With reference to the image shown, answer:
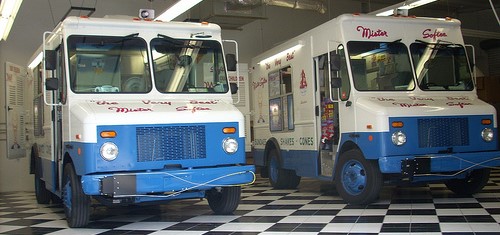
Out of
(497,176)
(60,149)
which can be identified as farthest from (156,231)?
(497,176)

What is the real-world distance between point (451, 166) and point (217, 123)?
9.86 feet

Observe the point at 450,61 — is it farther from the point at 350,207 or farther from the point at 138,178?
the point at 138,178

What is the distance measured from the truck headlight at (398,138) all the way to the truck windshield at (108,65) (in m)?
3.05

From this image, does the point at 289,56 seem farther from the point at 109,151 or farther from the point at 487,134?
the point at 109,151

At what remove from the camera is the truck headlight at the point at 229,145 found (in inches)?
242

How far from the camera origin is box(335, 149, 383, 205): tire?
6.88 m

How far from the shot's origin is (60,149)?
22.4 feet

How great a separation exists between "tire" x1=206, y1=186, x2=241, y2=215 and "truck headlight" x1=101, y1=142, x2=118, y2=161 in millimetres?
1494

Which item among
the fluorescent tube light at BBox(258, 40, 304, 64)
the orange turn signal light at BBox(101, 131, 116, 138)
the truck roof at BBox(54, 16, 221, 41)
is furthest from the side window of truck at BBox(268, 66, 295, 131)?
the orange turn signal light at BBox(101, 131, 116, 138)

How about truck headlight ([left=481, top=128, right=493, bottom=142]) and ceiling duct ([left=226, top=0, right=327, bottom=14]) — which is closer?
truck headlight ([left=481, top=128, right=493, bottom=142])

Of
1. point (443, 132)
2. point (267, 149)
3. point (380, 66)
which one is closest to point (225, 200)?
point (380, 66)

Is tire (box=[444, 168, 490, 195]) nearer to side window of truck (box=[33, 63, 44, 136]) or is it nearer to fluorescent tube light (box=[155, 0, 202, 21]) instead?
fluorescent tube light (box=[155, 0, 202, 21])

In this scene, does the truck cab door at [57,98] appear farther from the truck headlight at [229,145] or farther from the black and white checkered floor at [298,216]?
the truck headlight at [229,145]

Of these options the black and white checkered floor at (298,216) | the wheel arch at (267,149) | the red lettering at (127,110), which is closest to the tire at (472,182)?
the black and white checkered floor at (298,216)
